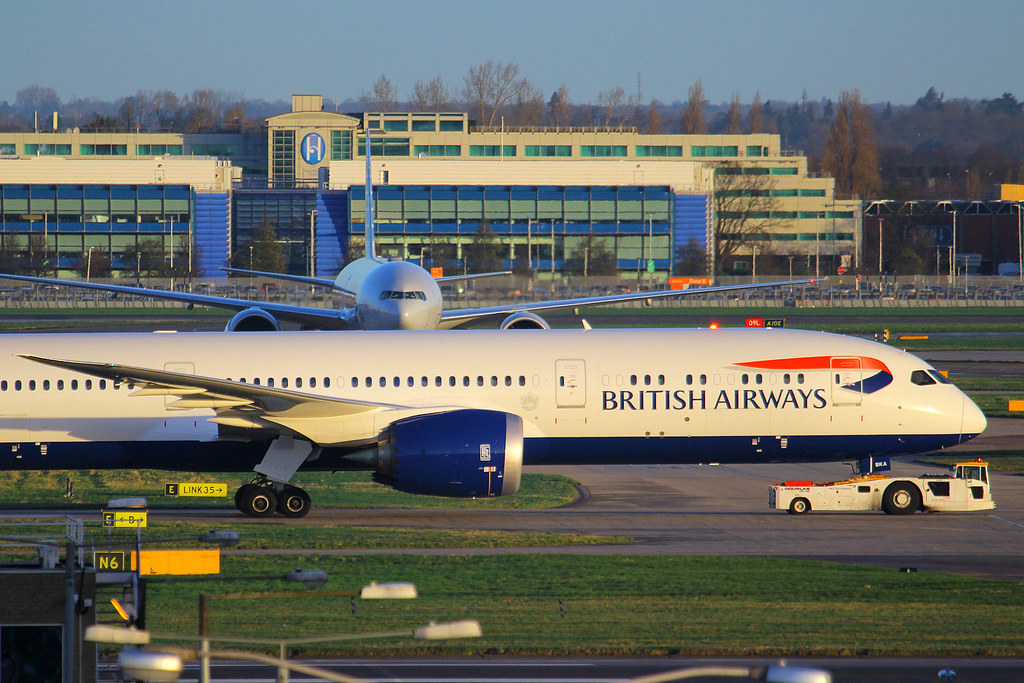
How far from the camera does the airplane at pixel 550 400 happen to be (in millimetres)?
27328

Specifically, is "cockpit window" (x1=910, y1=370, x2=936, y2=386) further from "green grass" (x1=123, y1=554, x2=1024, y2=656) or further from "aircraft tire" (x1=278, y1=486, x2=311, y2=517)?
"aircraft tire" (x1=278, y1=486, x2=311, y2=517)

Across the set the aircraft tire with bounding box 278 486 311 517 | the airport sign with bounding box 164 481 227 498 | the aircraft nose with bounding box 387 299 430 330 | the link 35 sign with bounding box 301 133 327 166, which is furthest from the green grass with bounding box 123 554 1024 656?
the link 35 sign with bounding box 301 133 327 166

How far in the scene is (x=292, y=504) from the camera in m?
27.3

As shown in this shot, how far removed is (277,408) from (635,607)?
10021mm

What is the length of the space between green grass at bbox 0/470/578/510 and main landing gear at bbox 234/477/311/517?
1850 mm

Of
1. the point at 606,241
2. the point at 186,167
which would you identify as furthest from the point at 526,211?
the point at 186,167

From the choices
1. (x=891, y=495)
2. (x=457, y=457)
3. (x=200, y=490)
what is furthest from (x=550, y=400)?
(x=200, y=490)

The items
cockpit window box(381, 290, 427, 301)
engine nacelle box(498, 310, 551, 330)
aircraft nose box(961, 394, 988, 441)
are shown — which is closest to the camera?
aircraft nose box(961, 394, 988, 441)

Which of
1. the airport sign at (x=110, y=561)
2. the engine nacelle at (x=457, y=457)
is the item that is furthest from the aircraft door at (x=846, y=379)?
the airport sign at (x=110, y=561)

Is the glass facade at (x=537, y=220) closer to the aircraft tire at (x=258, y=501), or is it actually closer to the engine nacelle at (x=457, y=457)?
the aircraft tire at (x=258, y=501)

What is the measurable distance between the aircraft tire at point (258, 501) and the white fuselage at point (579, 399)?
0.87 metres

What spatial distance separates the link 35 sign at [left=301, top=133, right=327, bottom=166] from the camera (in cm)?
16788

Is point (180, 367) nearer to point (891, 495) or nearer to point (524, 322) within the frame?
point (524, 322)

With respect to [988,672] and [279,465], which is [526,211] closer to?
[279,465]
